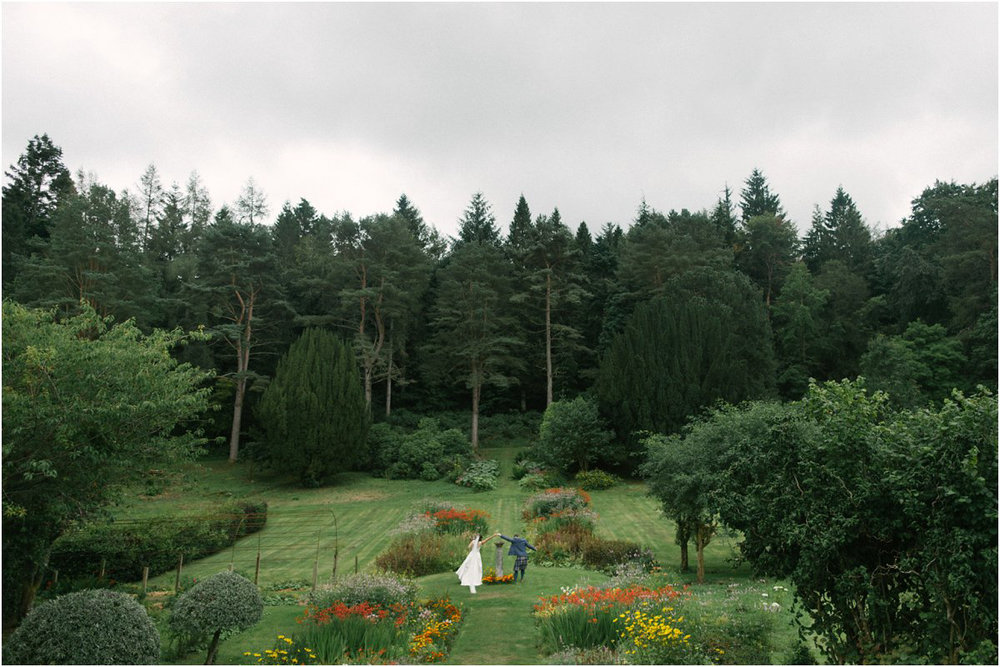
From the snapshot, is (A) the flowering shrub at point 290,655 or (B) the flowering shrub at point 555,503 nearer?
(A) the flowering shrub at point 290,655

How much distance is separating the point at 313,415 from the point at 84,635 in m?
21.8

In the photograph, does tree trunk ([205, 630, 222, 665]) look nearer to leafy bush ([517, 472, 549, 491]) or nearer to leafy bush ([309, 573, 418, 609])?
leafy bush ([309, 573, 418, 609])

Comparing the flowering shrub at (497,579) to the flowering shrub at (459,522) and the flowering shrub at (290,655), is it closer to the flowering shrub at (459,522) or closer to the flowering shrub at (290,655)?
the flowering shrub at (459,522)

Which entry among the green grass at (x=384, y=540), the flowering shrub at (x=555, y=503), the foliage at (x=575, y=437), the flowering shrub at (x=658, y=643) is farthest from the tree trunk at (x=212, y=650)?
the foliage at (x=575, y=437)

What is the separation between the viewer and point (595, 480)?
1077 inches

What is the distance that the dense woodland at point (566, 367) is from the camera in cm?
564

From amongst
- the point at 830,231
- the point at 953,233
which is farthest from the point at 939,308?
the point at 830,231

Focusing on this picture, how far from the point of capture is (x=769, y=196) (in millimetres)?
64562

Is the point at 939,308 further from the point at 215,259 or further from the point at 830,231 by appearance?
the point at 215,259

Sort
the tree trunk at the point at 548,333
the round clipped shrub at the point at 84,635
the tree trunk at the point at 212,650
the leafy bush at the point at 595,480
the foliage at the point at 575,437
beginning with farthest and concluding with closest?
the tree trunk at the point at 548,333 < the foliage at the point at 575,437 < the leafy bush at the point at 595,480 < the tree trunk at the point at 212,650 < the round clipped shrub at the point at 84,635

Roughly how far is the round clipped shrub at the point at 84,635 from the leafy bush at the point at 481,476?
68.4 feet

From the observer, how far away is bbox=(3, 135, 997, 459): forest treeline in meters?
29.9

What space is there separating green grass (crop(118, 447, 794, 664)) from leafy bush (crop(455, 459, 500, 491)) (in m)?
0.60

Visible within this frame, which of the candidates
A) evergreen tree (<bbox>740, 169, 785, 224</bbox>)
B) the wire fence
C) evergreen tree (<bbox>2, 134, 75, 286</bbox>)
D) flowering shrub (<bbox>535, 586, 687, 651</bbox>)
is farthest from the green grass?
evergreen tree (<bbox>740, 169, 785, 224</bbox>)
